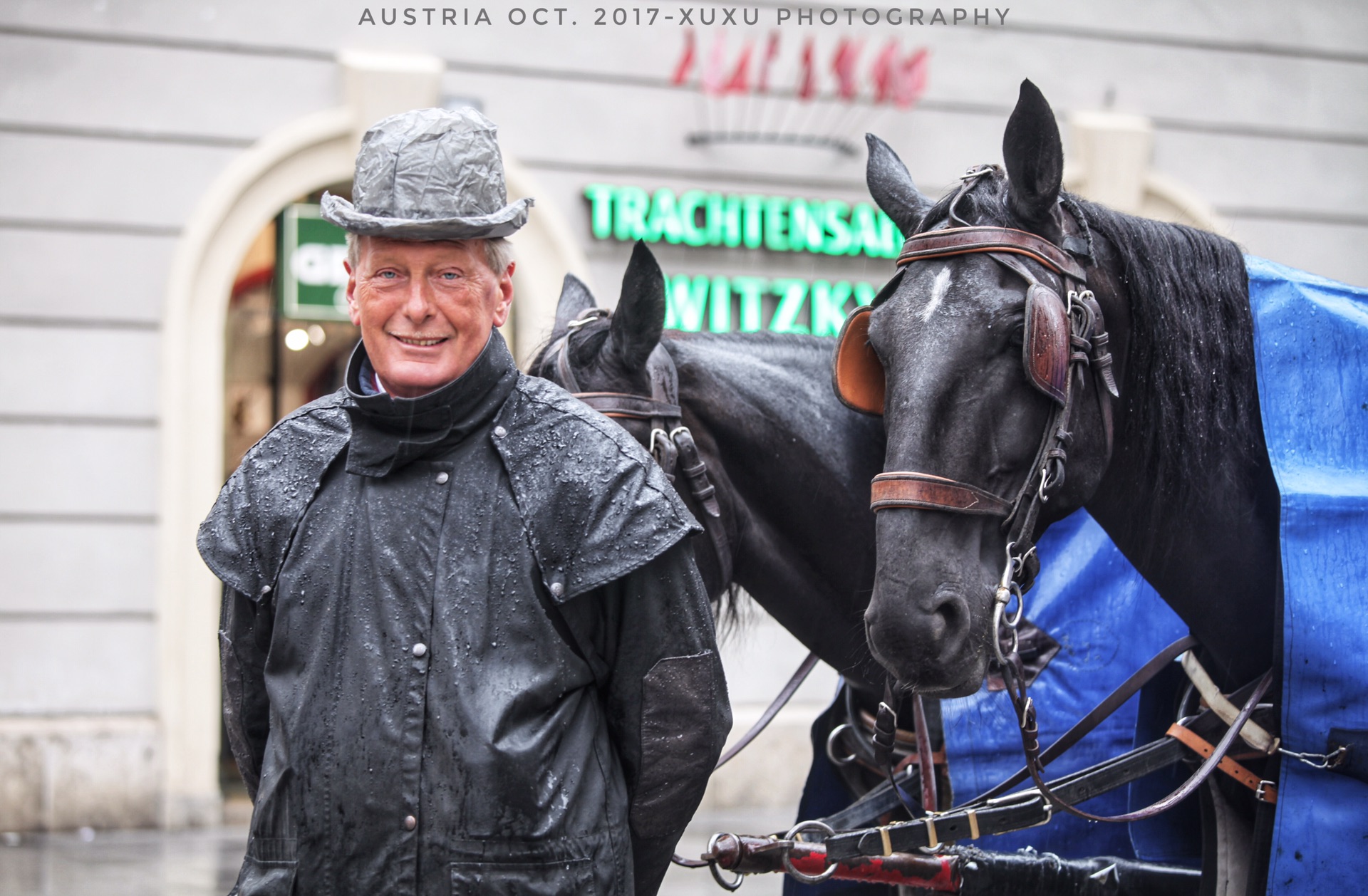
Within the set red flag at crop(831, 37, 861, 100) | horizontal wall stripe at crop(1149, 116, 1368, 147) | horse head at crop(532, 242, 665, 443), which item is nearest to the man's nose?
horse head at crop(532, 242, 665, 443)

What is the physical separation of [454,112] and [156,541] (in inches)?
212

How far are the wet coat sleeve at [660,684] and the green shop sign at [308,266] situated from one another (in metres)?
5.61

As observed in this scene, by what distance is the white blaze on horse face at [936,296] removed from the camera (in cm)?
226

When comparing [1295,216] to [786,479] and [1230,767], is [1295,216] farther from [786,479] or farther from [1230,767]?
[1230,767]

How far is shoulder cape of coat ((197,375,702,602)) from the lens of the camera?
5.49ft

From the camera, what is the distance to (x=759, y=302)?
736cm

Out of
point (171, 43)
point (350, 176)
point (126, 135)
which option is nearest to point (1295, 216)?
point (350, 176)

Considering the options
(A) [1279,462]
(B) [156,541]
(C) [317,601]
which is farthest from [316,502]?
(B) [156,541]

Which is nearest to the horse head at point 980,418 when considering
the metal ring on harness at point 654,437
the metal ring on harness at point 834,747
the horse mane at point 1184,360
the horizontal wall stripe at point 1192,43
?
the horse mane at point 1184,360

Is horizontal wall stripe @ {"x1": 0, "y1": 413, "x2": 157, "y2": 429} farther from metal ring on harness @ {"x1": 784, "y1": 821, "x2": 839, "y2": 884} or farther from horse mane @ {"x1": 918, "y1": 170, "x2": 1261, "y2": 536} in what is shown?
horse mane @ {"x1": 918, "y1": 170, "x2": 1261, "y2": 536}

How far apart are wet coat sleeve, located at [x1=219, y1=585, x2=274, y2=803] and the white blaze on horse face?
113 cm

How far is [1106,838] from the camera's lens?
3.05 m

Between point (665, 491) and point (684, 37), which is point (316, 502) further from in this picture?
point (684, 37)

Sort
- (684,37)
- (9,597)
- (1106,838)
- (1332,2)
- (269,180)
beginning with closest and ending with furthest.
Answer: (1106,838), (9,597), (269,180), (684,37), (1332,2)
